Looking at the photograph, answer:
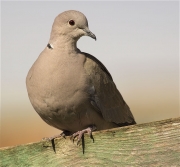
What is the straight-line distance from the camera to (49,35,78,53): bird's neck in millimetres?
4594

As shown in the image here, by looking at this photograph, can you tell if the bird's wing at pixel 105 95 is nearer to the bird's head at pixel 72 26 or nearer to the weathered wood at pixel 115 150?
the bird's head at pixel 72 26

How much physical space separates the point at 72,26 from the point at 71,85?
743 millimetres

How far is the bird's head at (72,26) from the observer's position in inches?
186

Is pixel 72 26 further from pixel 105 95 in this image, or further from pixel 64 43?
pixel 105 95

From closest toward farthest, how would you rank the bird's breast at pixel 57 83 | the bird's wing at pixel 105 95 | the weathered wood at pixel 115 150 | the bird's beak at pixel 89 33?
1. the weathered wood at pixel 115 150
2. the bird's breast at pixel 57 83
3. the bird's wing at pixel 105 95
4. the bird's beak at pixel 89 33

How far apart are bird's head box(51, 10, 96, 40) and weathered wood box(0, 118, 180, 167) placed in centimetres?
165

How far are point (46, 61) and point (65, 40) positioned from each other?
0.39 metres

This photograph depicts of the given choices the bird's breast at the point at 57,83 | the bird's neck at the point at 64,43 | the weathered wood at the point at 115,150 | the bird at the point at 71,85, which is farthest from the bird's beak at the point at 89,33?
the weathered wood at the point at 115,150

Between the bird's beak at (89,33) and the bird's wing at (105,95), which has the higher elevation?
the bird's beak at (89,33)

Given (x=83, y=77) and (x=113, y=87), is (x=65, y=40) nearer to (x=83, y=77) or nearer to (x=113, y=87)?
(x=83, y=77)

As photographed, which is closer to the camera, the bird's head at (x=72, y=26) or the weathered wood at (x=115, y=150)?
the weathered wood at (x=115, y=150)

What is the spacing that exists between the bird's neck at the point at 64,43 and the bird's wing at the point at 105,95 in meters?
0.16

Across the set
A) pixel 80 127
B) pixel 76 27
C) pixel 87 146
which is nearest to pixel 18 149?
pixel 87 146

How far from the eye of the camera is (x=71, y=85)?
4289mm
